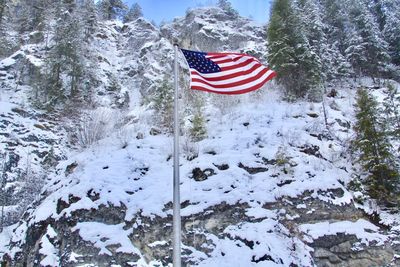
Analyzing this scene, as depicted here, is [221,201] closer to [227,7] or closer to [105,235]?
[105,235]

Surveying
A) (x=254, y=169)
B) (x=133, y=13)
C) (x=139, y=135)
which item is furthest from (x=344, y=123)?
(x=133, y=13)

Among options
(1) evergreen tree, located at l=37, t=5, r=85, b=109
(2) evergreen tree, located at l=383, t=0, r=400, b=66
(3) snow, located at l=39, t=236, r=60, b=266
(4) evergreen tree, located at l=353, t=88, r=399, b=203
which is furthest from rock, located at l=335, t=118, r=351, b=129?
(1) evergreen tree, located at l=37, t=5, r=85, b=109

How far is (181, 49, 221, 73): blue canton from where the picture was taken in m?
6.29

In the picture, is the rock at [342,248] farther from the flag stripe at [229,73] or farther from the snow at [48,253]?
the snow at [48,253]

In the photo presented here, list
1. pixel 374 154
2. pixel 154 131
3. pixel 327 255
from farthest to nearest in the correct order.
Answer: pixel 154 131
pixel 374 154
pixel 327 255

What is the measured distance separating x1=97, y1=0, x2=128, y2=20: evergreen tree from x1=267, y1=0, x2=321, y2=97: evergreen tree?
36.3 m

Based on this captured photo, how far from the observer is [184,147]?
32.7ft

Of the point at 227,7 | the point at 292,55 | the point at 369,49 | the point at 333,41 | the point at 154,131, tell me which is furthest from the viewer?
the point at 227,7

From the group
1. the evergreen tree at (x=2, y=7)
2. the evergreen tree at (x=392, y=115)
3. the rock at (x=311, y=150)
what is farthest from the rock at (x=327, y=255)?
the evergreen tree at (x=2, y=7)

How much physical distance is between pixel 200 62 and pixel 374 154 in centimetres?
615

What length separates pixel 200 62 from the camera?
21.0 ft

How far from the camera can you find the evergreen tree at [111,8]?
168 feet

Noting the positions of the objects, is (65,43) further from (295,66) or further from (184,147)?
(184,147)

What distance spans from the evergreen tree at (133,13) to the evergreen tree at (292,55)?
3582cm
